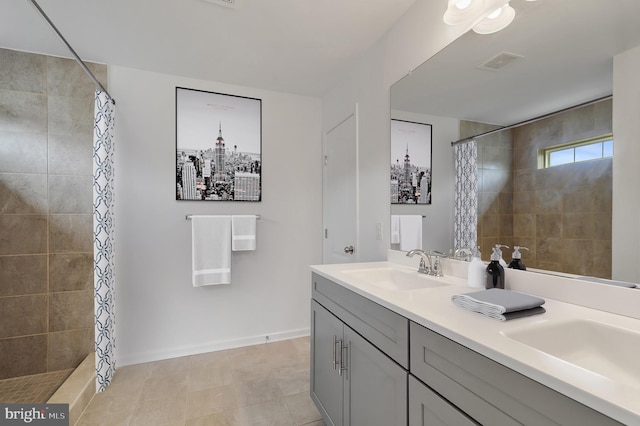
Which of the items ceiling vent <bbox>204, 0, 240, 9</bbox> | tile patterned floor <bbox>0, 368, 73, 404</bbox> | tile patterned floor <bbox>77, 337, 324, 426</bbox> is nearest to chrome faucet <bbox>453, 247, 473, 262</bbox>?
tile patterned floor <bbox>77, 337, 324, 426</bbox>

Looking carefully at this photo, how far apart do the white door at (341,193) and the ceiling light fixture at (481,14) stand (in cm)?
101

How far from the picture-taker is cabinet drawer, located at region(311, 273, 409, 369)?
95 centimetres

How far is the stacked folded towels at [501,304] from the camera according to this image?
0.82 metres

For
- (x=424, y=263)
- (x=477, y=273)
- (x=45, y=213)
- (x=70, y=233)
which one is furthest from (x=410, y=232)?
(x=45, y=213)

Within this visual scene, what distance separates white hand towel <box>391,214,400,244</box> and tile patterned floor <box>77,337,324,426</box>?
1138mm

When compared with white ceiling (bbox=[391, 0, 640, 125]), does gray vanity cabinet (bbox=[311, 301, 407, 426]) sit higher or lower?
lower

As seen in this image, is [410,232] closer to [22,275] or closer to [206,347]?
[206,347]

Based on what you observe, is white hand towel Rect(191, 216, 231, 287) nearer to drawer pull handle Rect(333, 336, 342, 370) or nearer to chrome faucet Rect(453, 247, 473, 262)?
drawer pull handle Rect(333, 336, 342, 370)

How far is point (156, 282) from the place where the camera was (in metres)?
2.41

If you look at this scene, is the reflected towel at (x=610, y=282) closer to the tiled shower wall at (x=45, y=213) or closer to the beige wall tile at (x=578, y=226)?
the beige wall tile at (x=578, y=226)

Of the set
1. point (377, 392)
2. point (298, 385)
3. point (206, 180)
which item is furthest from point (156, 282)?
point (377, 392)

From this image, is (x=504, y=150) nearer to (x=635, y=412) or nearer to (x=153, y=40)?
(x=635, y=412)

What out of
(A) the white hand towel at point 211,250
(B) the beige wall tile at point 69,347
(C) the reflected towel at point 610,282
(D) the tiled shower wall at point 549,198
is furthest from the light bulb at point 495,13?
(B) the beige wall tile at point 69,347

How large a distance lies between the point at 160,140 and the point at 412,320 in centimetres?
238
